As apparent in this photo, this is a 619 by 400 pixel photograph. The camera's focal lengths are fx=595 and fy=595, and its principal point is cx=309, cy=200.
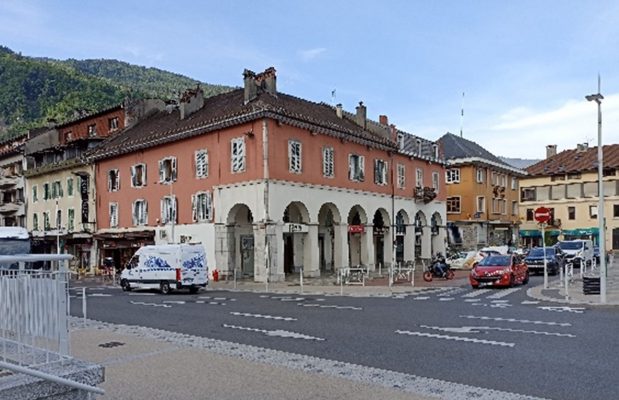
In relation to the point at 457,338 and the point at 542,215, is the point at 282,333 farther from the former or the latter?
the point at 542,215

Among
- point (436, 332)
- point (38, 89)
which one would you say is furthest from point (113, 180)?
point (38, 89)

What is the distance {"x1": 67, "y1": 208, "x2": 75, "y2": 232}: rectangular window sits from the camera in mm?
50119

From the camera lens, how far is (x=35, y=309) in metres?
5.46

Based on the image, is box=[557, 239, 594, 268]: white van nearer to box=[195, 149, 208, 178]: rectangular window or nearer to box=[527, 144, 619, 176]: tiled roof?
box=[195, 149, 208, 178]: rectangular window

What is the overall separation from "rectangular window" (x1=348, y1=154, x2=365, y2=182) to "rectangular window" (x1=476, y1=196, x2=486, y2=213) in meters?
23.2

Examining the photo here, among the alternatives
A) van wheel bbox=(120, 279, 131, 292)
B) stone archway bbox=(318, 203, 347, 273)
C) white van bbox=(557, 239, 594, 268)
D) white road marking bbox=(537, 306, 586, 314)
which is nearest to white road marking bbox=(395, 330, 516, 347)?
white road marking bbox=(537, 306, 586, 314)

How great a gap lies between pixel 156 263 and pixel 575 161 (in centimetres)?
6261

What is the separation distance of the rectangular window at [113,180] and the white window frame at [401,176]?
22.2 meters

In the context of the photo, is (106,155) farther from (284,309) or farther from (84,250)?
(284,309)

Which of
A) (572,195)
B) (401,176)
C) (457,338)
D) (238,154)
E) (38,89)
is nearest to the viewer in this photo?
(457,338)

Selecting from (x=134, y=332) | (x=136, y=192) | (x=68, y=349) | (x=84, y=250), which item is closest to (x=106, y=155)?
(x=136, y=192)

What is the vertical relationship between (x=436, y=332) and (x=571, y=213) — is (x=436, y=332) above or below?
below

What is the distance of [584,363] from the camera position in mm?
9656

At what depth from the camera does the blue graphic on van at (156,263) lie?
29.0 meters
